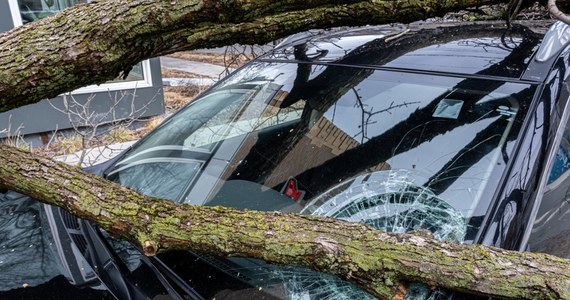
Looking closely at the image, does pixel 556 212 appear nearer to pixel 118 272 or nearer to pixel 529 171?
pixel 529 171

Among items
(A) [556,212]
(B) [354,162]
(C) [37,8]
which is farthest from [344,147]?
(C) [37,8]

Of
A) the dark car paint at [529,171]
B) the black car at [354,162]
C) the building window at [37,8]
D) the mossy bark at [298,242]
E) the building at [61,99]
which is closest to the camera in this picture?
the mossy bark at [298,242]

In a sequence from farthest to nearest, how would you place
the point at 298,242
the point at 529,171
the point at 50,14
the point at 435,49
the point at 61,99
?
the point at 61,99 < the point at 50,14 < the point at 435,49 < the point at 529,171 < the point at 298,242

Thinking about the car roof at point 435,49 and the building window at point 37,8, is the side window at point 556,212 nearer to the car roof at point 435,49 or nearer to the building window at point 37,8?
the car roof at point 435,49

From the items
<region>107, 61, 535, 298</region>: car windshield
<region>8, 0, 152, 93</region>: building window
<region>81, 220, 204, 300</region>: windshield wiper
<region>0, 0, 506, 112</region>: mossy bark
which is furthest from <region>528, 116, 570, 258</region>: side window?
<region>8, 0, 152, 93</region>: building window

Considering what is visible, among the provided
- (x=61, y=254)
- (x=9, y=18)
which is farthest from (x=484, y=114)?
(x=9, y=18)

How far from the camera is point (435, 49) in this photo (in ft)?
6.30

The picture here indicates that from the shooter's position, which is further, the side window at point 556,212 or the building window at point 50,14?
the building window at point 50,14

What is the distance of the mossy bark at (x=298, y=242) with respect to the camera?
113 cm

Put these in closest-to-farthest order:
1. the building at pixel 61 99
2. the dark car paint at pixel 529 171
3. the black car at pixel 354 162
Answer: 1. the dark car paint at pixel 529 171
2. the black car at pixel 354 162
3. the building at pixel 61 99

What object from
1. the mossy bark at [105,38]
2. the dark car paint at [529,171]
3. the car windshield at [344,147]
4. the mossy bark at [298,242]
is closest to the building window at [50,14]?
the car windshield at [344,147]

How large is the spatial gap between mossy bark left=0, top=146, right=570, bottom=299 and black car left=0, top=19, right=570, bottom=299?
11 cm

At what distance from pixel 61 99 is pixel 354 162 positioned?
4.99 meters

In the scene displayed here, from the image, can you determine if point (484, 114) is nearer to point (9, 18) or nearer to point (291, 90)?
point (291, 90)
